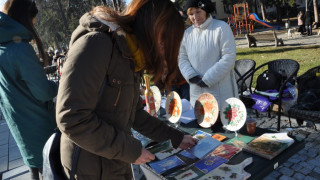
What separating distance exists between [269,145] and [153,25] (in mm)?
1054

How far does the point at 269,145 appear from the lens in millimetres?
1494

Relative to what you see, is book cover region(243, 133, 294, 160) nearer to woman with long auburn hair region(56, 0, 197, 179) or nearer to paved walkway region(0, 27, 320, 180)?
woman with long auburn hair region(56, 0, 197, 179)

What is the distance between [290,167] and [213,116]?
1522 mm

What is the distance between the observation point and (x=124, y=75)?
1.02 meters

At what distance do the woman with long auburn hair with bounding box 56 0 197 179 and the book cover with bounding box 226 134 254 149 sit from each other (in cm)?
72

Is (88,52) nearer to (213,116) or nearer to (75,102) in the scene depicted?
(75,102)

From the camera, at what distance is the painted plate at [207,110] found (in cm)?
186

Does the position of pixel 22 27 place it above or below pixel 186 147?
above

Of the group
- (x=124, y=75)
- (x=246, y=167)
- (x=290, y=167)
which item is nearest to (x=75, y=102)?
(x=124, y=75)

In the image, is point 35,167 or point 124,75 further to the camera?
point 35,167

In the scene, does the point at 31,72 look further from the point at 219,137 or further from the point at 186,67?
the point at 186,67

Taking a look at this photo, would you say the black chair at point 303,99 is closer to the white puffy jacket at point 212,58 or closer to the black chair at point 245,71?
the black chair at point 245,71

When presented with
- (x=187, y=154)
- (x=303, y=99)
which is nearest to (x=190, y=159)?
(x=187, y=154)

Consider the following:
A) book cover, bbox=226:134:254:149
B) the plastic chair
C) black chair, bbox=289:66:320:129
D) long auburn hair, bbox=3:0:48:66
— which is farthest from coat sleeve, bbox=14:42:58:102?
the plastic chair
